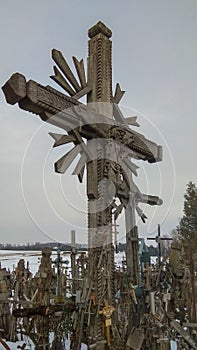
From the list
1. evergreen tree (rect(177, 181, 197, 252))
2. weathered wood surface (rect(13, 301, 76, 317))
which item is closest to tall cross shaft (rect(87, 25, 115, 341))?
weathered wood surface (rect(13, 301, 76, 317))

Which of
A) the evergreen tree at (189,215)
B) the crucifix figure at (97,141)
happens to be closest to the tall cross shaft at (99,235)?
the crucifix figure at (97,141)

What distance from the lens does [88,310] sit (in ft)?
9.16

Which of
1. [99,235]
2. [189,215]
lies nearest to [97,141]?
[99,235]

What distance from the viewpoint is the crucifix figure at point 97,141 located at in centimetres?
259

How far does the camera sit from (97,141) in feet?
10.0

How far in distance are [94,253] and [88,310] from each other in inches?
17.6

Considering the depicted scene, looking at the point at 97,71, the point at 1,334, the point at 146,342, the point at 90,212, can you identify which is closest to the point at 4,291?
the point at 1,334

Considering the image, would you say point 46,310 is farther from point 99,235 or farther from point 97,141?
point 97,141

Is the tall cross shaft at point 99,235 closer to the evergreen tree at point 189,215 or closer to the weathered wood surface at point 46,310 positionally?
the weathered wood surface at point 46,310

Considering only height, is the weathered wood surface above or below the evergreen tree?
below

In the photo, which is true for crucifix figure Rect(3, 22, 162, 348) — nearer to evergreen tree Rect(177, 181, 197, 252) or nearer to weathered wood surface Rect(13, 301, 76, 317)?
weathered wood surface Rect(13, 301, 76, 317)

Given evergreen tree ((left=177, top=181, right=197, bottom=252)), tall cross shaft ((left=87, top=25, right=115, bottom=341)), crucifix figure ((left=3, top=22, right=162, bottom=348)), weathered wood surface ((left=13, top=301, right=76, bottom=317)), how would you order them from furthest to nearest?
evergreen tree ((left=177, top=181, right=197, bottom=252)) → weathered wood surface ((left=13, top=301, right=76, bottom=317)) → tall cross shaft ((left=87, top=25, right=115, bottom=341)) → crucifix figure ((left=3, top=22, right=162, bottom=348))

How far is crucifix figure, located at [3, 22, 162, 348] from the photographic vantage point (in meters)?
2.59

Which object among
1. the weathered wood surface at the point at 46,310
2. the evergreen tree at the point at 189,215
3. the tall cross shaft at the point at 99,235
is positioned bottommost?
Result: the weathered wood surface at the point at 46,310
